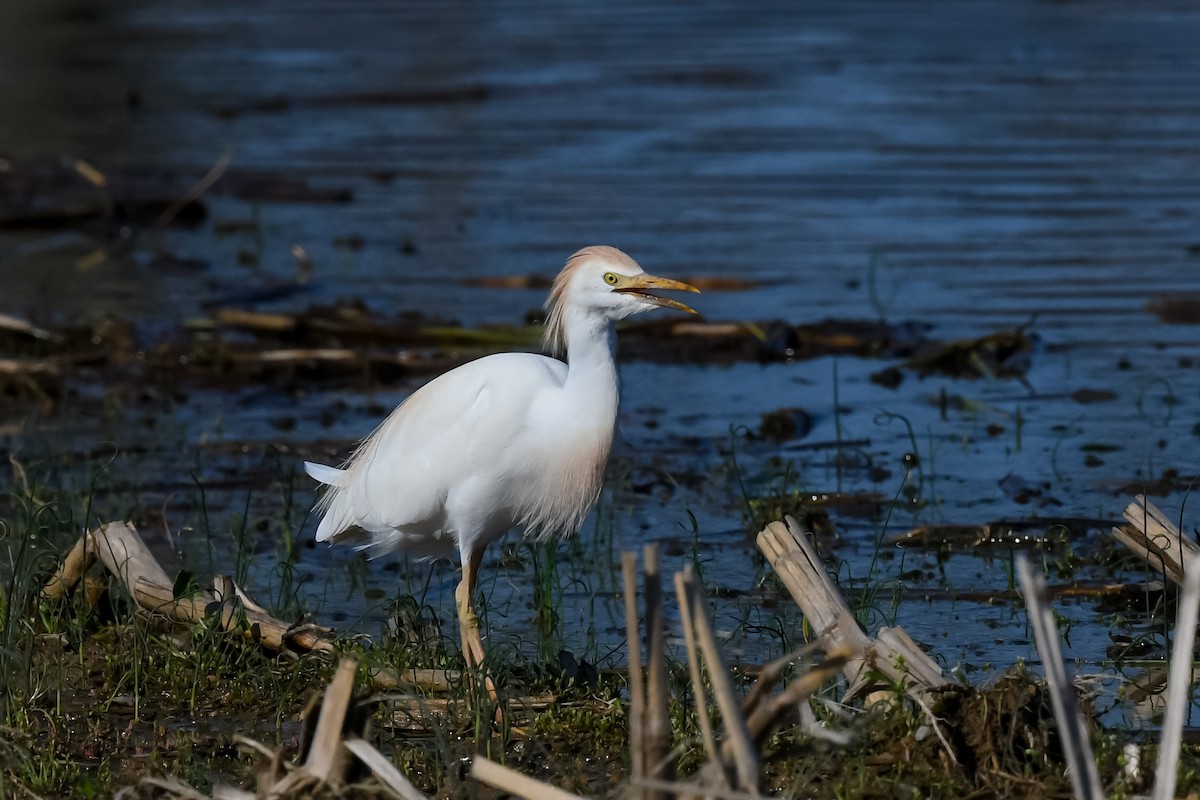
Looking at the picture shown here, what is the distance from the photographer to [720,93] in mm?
16766

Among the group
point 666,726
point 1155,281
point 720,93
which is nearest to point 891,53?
point 720,93

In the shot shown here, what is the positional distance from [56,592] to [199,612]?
57cm

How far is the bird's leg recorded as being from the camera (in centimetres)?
497

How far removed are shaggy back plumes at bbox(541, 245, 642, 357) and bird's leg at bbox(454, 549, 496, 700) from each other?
2.19 ft

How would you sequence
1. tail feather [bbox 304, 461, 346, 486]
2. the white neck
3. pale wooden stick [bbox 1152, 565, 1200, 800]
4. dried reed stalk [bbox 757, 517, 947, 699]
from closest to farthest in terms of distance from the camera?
pale wooden stick [bbox 1152, 565, 1200, 800] → dried reed stalk [bbox 757, 517, 947, 699] → the white neck → tail feather [bbox 304, 461, 346, 486]

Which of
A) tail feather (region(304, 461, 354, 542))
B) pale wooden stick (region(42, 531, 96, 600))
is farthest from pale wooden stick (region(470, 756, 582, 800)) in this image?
pale wooden stick (region(42, 531, 96, 600))

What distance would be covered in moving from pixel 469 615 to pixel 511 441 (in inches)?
21.1

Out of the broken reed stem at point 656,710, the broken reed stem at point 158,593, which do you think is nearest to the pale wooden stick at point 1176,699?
the broken reed stem at point 656,710

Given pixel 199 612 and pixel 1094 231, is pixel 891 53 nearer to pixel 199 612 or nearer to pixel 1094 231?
pixel 1094 231

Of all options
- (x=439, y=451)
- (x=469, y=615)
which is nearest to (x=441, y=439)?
(x=439, y=451)

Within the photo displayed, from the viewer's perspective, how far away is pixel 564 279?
15.7 ft

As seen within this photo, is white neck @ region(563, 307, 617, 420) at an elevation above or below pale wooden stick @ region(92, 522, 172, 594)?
above

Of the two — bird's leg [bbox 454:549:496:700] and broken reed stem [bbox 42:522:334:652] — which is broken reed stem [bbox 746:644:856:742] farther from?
broken reed stem [bbox 42:522:334:652]

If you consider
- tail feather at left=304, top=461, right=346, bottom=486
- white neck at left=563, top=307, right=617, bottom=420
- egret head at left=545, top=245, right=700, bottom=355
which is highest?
egret head at left=545, top=245, right=700, bottom=355
